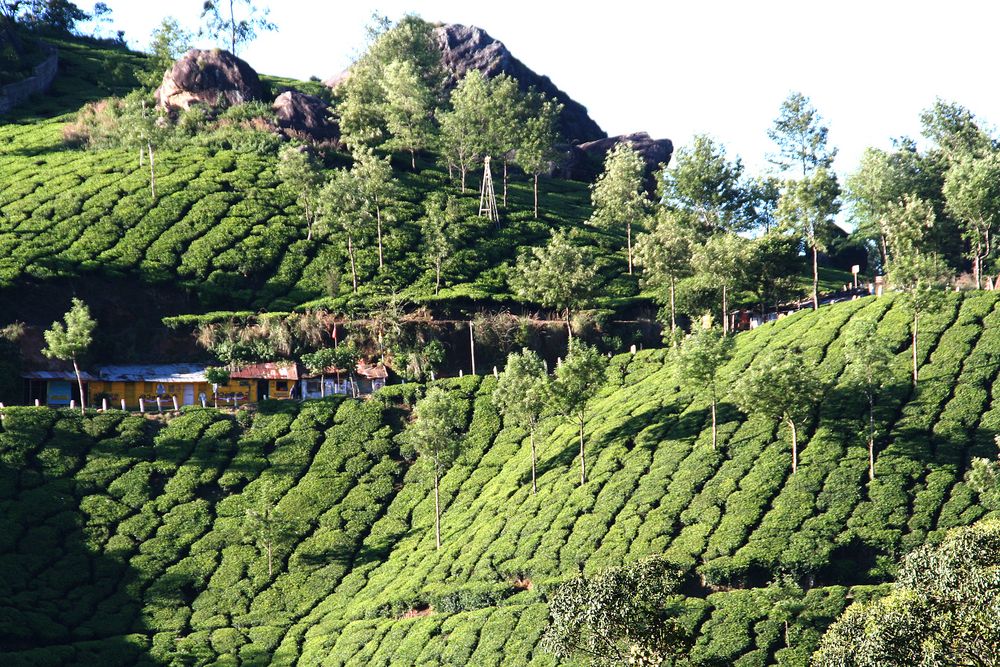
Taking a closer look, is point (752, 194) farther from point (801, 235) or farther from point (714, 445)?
point (714, 445)

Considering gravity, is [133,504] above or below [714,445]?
below

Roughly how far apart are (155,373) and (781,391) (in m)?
49.6

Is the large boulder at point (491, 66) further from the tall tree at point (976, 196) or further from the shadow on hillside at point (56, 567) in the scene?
the shadow on hillside at point (56, 567)

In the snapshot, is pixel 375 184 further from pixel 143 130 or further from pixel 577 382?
pixel 577 382

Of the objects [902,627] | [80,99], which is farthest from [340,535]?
[80,99]

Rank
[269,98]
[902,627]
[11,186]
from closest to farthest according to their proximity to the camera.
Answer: [902,627]
[11,186]
[269,98]

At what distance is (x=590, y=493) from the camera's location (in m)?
66.1

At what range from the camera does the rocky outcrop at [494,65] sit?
519 ft

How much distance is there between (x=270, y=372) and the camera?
8681 centimetres

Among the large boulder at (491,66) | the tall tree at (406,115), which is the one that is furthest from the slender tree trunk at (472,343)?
the large boulder at (491,66)

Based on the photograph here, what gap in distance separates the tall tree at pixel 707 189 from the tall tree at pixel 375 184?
101ft

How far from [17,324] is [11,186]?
82.0 feet

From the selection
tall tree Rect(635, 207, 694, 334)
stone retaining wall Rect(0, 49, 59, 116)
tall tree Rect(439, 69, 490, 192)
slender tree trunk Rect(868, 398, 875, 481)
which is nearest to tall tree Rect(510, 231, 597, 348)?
tall tree Rect(635, 207, 694, 334)

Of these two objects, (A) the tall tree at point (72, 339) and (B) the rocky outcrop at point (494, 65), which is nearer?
(A) the tall tree at point (72, 339)
